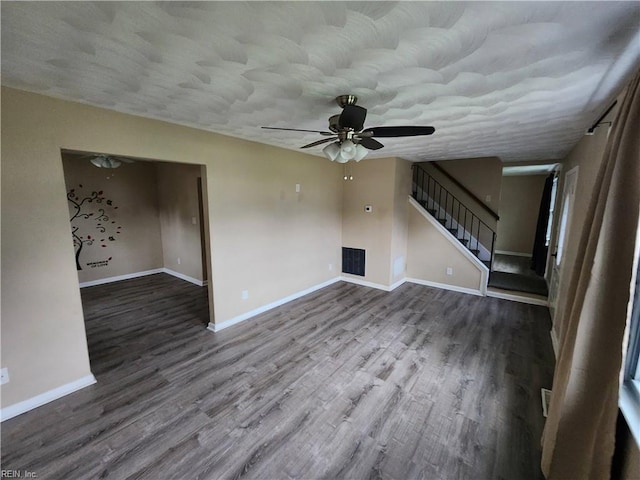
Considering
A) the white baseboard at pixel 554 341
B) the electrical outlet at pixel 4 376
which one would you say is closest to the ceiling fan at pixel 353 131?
the electrical outlet at pixel 4 376

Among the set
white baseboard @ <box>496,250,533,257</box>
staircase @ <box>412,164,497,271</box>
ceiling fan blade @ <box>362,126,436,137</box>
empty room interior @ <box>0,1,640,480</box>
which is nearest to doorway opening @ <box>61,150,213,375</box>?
empty room interior @ <box>0,1,640,480</box>

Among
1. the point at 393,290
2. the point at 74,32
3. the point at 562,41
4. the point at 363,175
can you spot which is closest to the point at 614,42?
the point at 562,41

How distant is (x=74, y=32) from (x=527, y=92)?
2.79 metres

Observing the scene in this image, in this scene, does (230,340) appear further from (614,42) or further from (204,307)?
(614,42)

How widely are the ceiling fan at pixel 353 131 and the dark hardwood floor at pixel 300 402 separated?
7.05 feet

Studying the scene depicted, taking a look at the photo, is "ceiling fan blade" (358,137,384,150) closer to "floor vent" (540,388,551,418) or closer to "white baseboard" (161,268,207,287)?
"floor vent" (540,388,551,418)

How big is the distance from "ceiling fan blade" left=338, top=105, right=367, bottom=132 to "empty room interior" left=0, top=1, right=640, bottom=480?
0.02 metres

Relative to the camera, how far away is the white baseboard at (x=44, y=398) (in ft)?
6.89

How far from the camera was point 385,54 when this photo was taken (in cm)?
149

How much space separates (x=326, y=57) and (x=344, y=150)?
811 millimetres

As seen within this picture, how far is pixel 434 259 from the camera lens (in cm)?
527

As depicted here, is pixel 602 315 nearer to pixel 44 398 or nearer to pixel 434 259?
pixel 44 398

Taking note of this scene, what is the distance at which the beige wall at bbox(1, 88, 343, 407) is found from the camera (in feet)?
6.64

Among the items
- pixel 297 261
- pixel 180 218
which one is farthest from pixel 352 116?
pixel 180 218
